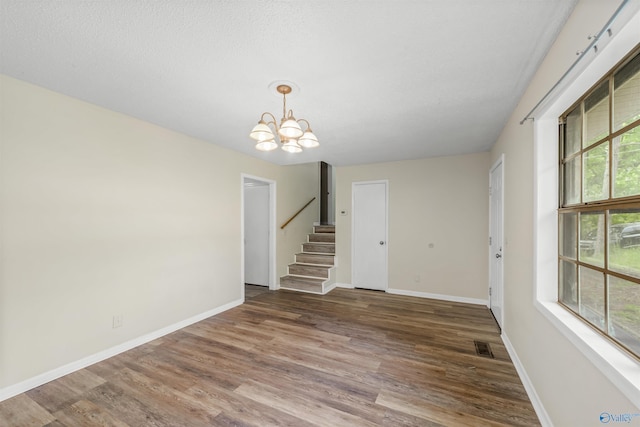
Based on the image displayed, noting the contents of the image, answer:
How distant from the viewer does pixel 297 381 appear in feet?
7.06

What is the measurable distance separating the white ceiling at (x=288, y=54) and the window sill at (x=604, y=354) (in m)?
1.62

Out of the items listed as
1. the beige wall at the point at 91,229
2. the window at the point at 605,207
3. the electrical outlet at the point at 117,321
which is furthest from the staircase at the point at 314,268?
the window at the point at 605,207

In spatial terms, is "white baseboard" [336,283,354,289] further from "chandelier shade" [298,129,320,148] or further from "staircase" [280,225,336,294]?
"chandelier shade" [298,129,320,148]

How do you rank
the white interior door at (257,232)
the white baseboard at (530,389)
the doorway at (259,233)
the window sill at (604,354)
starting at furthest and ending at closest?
1. the white interior door at (257,232)
2. the doorway at (259,233)
3. the white baseboard at (530,389)
4. the window sill at (604,354)

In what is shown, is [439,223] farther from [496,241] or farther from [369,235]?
[369,235]

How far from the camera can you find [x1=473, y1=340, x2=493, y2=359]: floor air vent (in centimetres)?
256

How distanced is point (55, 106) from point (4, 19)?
98cm

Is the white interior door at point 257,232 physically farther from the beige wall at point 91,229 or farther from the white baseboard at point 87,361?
the white baseboard at point 87,361

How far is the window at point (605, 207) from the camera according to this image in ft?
3.59

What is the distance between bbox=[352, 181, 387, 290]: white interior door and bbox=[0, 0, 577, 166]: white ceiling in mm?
2241

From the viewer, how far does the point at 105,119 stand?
251cm

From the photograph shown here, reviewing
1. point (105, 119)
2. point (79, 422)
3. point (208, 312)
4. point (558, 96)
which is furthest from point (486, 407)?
point (105, 119)

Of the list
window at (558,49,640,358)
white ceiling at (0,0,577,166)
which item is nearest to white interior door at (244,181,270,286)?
white ceiling at (0,0,577,166)

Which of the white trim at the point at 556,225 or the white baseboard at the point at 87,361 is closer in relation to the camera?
the white trim at the point at 556,225
